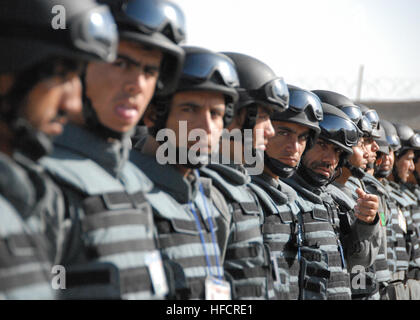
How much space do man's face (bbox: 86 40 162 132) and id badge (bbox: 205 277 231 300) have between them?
3.42 feet

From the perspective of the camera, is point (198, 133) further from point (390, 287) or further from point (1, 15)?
point (390, 287)

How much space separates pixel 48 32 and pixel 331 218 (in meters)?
4.46

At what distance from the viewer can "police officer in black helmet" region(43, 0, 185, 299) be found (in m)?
2.93

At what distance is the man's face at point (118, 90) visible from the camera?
3312 mm

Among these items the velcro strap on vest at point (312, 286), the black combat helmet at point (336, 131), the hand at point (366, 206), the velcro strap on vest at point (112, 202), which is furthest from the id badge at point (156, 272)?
the black combat helmet at point (336, 131)

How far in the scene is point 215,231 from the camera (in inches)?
161

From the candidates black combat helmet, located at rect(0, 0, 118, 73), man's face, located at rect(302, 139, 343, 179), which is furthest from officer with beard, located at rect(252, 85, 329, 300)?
black combat helmet, located at rect(0, 0, 118, 73)

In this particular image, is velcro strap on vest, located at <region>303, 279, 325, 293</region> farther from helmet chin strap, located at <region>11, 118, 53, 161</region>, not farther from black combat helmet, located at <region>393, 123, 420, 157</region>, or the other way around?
black combat helmet, located at <region>393, 123, 420, 157</region>

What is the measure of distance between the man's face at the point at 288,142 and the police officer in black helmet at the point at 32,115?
3023 millimetres

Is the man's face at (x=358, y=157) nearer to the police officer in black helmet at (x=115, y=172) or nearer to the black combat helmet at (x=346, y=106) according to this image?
the black combat helmet at (x=346, y=106)

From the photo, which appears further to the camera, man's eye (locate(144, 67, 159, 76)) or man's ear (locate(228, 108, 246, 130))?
man's ear (locate(228, 108, 246, 130))

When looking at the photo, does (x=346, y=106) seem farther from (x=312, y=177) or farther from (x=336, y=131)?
(x=312, y=177)

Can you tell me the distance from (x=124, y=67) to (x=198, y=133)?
77 centimetres

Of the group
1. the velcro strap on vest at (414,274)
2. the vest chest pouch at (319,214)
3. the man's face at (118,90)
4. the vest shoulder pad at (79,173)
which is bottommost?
the velcro strap on vest at (414,274)
